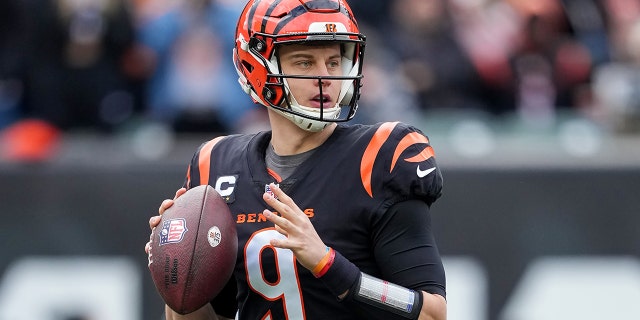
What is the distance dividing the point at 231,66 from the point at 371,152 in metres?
4.25

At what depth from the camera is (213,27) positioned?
301 inches

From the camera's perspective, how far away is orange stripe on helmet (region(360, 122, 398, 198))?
339 centimetres

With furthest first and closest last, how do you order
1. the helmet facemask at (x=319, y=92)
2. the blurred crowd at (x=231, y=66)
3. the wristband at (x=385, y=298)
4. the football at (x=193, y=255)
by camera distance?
the blurred crowd at (x=231, y=66)
the helmet facemask at (x=319, y=92)
the football at (x=193, y=255)
the wristband at (x=385, y=298)

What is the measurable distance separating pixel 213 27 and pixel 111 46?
0.68 metres

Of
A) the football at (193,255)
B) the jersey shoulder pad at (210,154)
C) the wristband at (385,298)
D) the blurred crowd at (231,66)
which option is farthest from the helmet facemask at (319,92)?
the blurred crowd at (231,66)

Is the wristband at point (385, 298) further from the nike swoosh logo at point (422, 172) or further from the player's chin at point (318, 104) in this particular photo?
the player's chin at point (318, 104)

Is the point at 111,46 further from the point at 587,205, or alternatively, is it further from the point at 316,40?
the point at 316,40

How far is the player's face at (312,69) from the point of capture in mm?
3461

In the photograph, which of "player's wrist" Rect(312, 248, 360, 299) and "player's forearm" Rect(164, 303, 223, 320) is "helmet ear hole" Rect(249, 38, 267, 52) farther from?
"player's forearm" Rect(164, 303, 223, 320)

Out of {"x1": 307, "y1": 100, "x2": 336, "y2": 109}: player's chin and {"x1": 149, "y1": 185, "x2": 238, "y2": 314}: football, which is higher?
{"x1": 307, "y1": 100, "x2": 336, "y2": 109}: player's chin

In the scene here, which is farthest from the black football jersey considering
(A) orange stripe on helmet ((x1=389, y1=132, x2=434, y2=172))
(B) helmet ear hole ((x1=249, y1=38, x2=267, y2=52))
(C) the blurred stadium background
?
(C) the blurred stadium background

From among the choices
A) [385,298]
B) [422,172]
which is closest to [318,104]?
[422,172]

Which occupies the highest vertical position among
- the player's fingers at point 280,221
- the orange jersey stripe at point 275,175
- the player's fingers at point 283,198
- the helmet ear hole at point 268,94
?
the helmet ear hole at point 268,94

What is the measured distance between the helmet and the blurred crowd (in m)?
3.60
